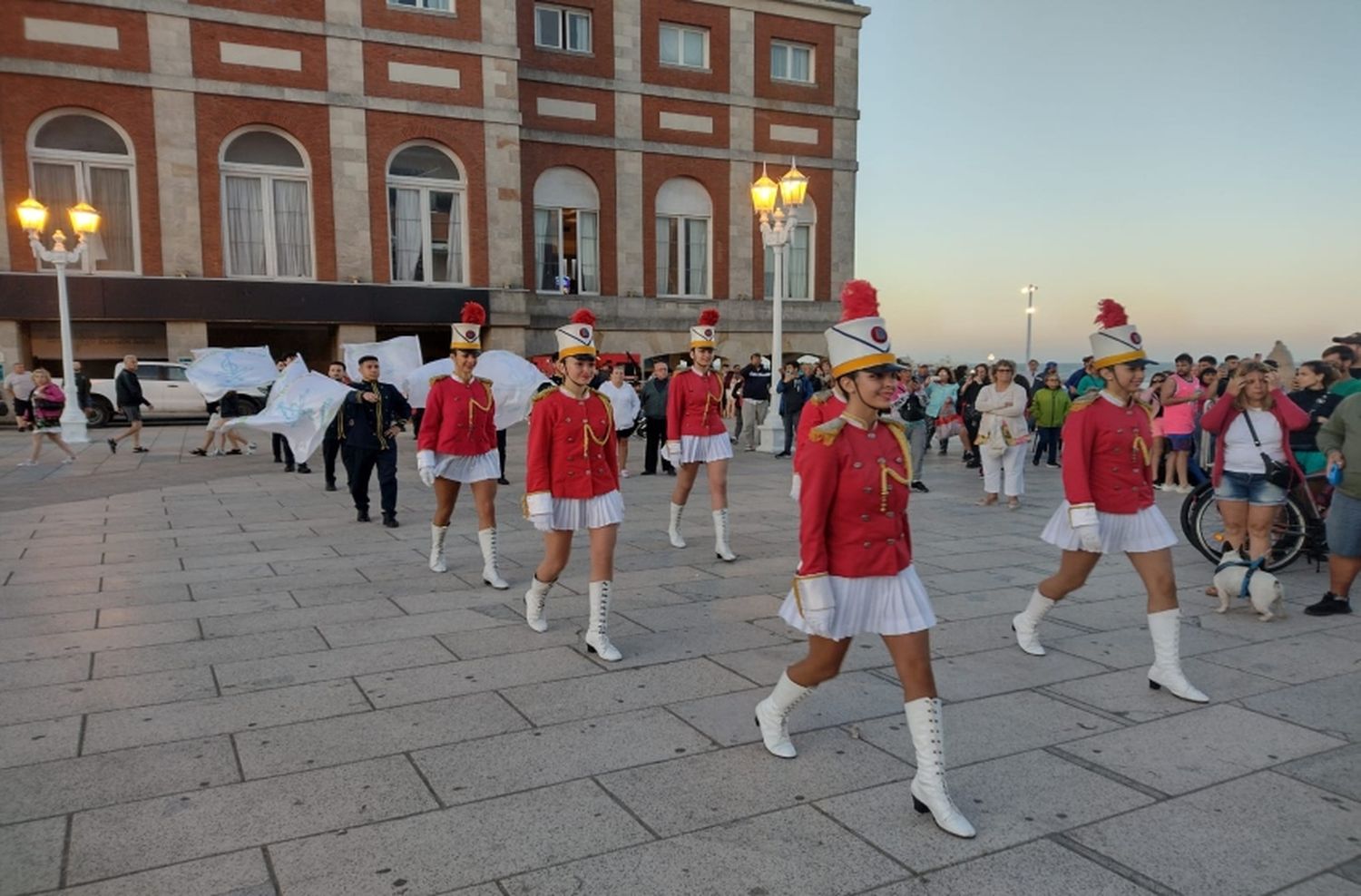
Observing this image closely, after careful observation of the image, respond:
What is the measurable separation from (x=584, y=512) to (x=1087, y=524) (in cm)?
302

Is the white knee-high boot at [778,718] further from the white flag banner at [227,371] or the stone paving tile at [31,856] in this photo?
the white flag banner at [227,371]

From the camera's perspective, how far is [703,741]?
4496 millimetres

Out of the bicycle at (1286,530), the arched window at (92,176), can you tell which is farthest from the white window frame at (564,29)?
the bicycle at (1286,530)

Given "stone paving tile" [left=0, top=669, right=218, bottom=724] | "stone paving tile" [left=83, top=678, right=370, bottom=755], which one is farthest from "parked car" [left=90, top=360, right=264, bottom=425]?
"stone paving tile" [left=83, top=678, right=370, bottom=755]

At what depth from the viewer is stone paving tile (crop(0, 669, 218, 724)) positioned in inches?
193

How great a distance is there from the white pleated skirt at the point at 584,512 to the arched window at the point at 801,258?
1122 inches

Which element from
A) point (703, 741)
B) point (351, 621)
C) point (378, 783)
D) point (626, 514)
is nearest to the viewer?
point (378, 783)

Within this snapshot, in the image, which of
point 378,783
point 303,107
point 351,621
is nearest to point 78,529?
point 351,621

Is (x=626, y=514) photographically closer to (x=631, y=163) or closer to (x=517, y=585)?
(x=517, y=585)

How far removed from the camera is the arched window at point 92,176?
2405cm

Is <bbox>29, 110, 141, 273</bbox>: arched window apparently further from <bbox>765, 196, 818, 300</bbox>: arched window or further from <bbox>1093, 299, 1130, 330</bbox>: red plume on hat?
<bbox>1093, 299, 1130, 330</bbox>: red plume on hat

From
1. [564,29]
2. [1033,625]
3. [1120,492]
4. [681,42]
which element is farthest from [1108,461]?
[681,42]

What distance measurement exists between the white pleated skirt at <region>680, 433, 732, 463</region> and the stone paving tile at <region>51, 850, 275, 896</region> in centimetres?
595

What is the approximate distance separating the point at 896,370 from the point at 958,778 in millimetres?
1859
